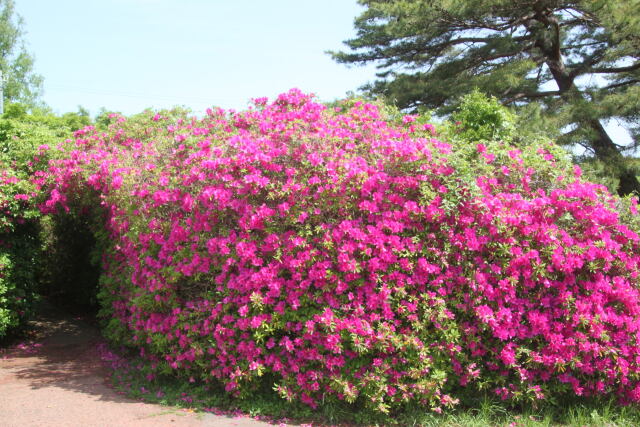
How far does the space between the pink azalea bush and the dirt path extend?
48 centimetres

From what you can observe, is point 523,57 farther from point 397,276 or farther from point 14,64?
point 14,64

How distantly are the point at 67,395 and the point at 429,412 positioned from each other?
3417 mm

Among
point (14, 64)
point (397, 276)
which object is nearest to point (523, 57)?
point (397, 276)

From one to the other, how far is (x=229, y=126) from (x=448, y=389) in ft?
13.2

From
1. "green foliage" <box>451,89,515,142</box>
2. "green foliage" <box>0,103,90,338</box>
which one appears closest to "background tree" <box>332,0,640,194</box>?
"green foliage" <box>451,89,515,142</box>

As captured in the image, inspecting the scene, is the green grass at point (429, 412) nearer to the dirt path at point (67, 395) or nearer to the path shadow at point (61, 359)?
the dirt path at point (67, 395)

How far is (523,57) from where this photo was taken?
14297 mm

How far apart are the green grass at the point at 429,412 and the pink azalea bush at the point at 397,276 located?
12 centimetres

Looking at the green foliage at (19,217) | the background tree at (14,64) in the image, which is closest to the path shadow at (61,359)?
the green foliage at (19,217)

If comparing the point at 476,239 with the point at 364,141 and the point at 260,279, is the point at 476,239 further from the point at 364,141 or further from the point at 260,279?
the point at 260,279

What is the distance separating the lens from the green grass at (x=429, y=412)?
4203 mm

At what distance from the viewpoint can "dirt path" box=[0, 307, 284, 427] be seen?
4.31 meters

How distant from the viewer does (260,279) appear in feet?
14.2

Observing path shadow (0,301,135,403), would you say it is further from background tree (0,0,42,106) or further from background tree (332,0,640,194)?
background tree (0,0,42,106)
